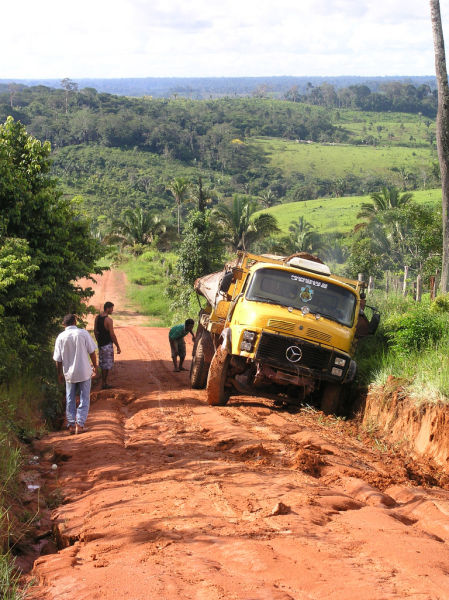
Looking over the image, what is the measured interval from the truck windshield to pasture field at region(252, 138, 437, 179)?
372 ft

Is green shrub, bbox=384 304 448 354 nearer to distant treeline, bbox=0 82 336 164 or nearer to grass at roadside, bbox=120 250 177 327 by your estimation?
grass at roadside, bbox=120 250 177 327

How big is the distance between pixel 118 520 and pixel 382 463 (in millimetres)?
3693

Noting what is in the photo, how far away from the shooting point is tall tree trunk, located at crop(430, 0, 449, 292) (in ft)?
55.3

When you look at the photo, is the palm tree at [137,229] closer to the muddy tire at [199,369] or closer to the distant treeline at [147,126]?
the muddy tire at [199,369]

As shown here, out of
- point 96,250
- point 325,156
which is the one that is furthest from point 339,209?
point 96,250

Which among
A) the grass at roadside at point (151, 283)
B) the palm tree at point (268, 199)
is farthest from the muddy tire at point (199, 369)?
the palm tree at point (268, 199)

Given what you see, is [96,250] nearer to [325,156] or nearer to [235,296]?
[235,296]

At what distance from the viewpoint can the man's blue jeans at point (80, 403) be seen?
9.02 metres

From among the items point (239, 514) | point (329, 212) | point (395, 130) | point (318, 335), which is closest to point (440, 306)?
point (318, 335)

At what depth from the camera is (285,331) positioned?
1032cm

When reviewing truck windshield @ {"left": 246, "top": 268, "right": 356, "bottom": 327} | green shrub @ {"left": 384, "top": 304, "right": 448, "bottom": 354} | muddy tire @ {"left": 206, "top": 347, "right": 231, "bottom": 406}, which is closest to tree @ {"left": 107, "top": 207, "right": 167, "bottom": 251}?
truck windshield @ {"left": 246, "top": 268, "right": 356, "bottom": 327}

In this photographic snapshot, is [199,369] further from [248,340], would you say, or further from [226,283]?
[248,340]

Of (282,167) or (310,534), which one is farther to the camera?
(282,167)

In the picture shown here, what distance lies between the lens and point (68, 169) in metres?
105
